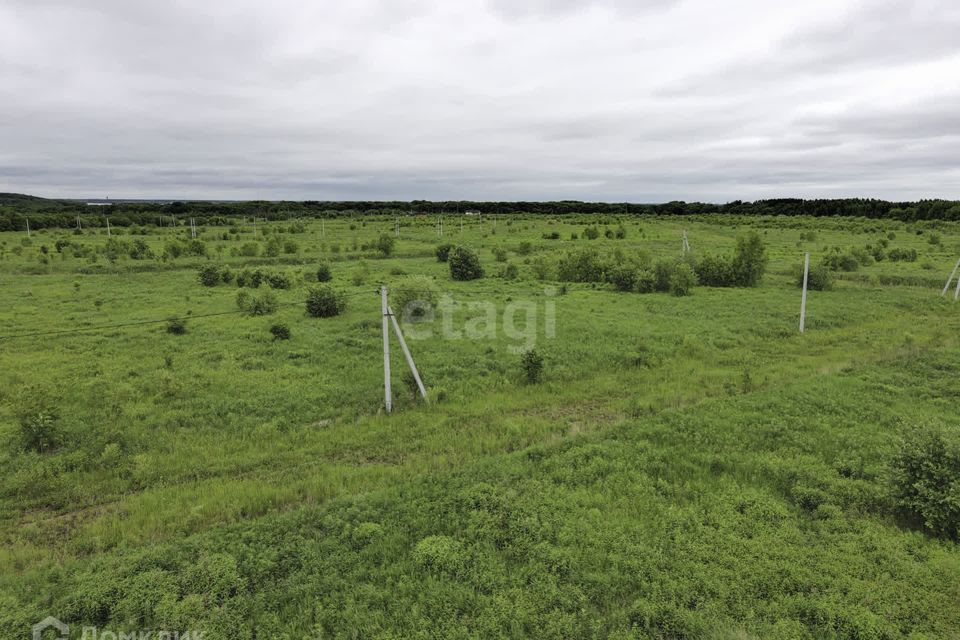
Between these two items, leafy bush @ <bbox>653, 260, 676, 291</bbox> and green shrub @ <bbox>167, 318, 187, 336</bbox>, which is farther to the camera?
leafy bush @ <bbox>653, 260, 676, 291</bbox>

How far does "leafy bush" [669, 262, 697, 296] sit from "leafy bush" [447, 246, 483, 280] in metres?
9.87

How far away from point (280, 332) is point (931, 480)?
1507 cm

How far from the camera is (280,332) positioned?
50.5 feet

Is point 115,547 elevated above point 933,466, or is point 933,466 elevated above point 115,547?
point 933,466

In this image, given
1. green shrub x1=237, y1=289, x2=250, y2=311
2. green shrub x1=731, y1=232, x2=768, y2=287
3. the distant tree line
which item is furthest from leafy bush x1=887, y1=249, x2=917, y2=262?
the distant tree line

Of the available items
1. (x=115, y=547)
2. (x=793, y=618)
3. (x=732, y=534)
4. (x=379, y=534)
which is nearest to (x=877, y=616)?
(x=793, y=618)

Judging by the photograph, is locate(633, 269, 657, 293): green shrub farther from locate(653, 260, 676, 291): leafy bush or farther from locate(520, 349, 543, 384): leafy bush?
locate(520, 349, 543, 384): leafy bush

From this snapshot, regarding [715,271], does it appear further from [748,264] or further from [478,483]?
[478,483]

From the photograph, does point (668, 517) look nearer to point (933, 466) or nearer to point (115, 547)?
point (933, 466)

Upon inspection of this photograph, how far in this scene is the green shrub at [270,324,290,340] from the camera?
50.4 feet

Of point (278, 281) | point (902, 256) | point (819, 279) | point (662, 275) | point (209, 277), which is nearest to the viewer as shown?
point (819, 279)

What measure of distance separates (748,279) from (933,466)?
20.9m

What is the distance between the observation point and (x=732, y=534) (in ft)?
20.5

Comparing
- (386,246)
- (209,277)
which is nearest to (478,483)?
(209,277)
